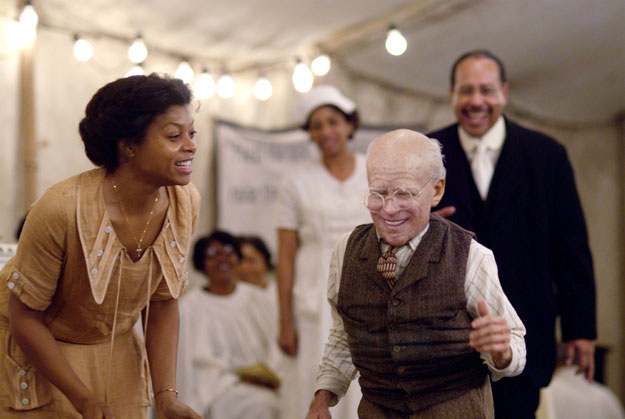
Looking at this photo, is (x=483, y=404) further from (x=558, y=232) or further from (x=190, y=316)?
(x=190, y=316)

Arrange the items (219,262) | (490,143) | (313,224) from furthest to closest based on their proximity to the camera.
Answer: (219,262) < (313,224) < (490,143)

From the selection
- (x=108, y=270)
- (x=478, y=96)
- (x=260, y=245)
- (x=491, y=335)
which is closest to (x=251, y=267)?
(x=260, y=245)

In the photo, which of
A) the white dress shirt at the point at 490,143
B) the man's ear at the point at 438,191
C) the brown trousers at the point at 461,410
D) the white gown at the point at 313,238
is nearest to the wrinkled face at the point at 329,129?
the white gown at the point at 313,238

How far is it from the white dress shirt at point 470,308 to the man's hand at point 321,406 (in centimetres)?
2

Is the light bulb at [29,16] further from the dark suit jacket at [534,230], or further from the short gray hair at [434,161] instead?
the short gray hair at [434,161]

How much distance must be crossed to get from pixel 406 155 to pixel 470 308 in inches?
18.3

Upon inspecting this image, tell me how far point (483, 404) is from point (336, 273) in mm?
573

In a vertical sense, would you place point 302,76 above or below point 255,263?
above

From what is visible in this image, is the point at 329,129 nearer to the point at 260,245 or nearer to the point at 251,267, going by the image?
the point at 251,267

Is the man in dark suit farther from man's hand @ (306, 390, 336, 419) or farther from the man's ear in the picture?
man's hand @ (306, 390, 336, 419)

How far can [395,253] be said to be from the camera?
7.13 ft

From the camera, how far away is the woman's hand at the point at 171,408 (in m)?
2.34

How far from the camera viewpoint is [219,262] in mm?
5895

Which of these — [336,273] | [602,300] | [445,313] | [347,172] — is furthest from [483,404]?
[602,300]
